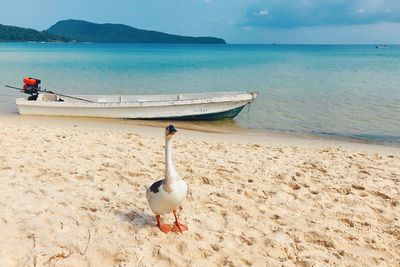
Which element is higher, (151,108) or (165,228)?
(165,228)

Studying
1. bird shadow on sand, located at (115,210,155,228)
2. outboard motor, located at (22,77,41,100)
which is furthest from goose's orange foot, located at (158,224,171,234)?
outboard motor, located at (22,77,41,100)

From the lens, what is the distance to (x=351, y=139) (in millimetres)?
13555

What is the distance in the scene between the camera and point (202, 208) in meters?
5.80

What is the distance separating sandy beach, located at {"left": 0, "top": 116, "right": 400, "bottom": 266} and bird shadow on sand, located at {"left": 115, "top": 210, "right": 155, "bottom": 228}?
14 millimetres

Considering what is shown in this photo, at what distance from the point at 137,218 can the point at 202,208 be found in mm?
1000

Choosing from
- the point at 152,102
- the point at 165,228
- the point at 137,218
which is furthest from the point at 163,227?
the point at 152,102

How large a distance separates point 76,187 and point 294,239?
3.55m

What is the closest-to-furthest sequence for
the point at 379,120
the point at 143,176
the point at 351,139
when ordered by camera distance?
the point at 143,176 < the point at 351,139 < the point at 379,120

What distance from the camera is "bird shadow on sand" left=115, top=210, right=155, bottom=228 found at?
5198 mm

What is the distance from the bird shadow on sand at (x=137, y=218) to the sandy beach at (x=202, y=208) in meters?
0.01

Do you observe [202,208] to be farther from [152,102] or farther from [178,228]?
[152,102]

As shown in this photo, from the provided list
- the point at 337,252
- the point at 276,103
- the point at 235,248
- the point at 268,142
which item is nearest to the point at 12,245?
the point at 235,248

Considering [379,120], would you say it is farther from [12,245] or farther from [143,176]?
[12,245]

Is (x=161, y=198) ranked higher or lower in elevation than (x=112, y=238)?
higher
